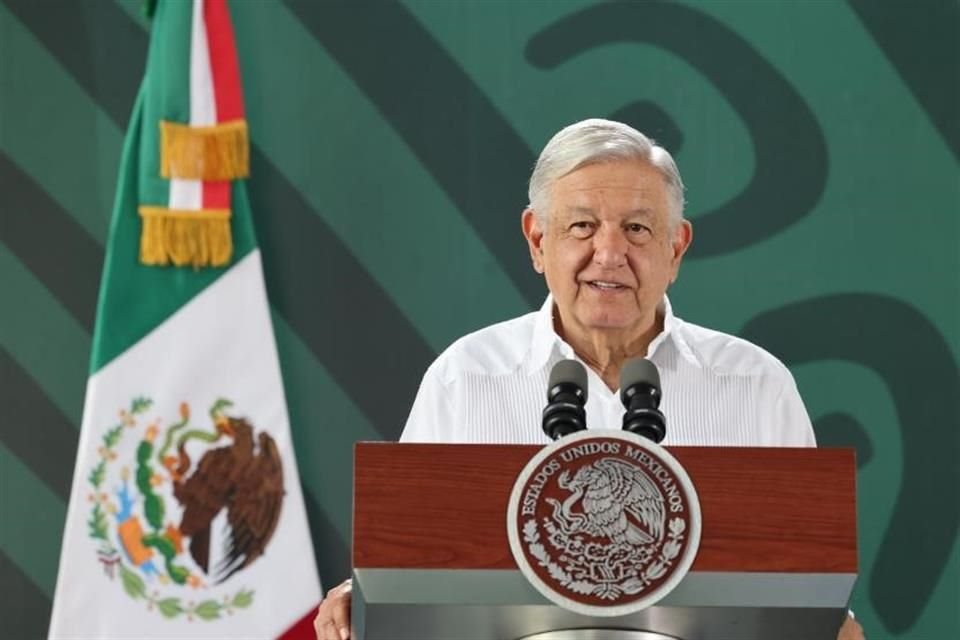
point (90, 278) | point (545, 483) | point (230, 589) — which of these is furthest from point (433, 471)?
point (90, 278)

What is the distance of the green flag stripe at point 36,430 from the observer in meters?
4.26

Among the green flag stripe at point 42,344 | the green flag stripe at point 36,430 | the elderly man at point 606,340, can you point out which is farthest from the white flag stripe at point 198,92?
the elderly man at point 606,340

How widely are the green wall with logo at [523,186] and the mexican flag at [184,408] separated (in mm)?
183

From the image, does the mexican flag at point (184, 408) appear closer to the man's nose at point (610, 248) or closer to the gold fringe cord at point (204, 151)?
the gold fringe cord at point (204, 151)

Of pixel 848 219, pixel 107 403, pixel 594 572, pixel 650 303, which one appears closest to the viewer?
pixel 594 572

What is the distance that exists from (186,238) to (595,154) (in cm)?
167

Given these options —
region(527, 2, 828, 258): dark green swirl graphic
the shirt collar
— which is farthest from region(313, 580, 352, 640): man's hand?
region(527, 2, 828, 258): dark green swirl graphic

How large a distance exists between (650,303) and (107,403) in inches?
70.2

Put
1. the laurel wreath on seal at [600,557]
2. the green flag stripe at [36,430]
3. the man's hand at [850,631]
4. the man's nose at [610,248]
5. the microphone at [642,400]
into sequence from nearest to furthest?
the laurel wreath on seal at [600,557] < the microphone at [642,400] < the man's hand at [850,631] < the man's nose at [610,248] < the green flag stripe at [36,430]

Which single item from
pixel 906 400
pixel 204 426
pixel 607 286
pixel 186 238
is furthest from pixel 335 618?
pixel 906 400

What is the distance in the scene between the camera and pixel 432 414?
9.28ft

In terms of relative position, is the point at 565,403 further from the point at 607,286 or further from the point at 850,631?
the point at 607,286

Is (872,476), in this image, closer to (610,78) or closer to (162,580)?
(610,78)

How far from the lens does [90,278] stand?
430 centimetres
